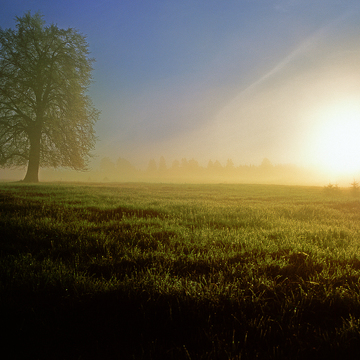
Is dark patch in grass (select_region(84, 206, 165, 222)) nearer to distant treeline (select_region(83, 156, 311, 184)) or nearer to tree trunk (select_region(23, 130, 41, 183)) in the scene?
tree trunk (select_region(23, 130, 41, 183))

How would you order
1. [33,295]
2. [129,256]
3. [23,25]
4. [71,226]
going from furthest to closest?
[23,25] → [71,226] → [129,256] → [33,295]

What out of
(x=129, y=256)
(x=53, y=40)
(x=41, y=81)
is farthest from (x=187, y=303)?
(x=53, y=40)

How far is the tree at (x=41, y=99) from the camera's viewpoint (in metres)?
19.7

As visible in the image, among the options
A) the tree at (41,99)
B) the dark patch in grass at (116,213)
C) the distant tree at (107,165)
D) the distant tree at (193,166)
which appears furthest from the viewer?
the distant tree at (193,166)

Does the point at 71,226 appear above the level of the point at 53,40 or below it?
below

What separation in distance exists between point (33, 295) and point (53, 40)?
26637mm

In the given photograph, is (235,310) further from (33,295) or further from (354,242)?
(354,242)

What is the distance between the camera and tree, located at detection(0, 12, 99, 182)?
19688mm

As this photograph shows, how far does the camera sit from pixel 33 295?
2289mm

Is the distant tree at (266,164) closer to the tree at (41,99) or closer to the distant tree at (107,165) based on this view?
the distant tree at (107,165)

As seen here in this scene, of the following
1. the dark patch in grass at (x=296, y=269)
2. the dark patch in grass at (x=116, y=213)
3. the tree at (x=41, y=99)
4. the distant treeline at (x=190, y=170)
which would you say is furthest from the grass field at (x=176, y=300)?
the distant treeline at (x=190, y=170)

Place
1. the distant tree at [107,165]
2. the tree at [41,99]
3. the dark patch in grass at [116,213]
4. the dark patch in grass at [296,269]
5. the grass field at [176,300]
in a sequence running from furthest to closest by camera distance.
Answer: the distant tree at [107,165]
the tree at [41,99]
the dark patch in grass at [116,213]
the dark patch in grass at [296,269]
the grass field at [176,300]

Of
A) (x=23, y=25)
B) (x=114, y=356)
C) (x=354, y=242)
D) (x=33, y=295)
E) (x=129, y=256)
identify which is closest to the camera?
(x=114, y=356)

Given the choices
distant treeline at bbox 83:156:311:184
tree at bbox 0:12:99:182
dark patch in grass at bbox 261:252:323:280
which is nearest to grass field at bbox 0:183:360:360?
dark patch in grass at bbox 261:252:323:280
